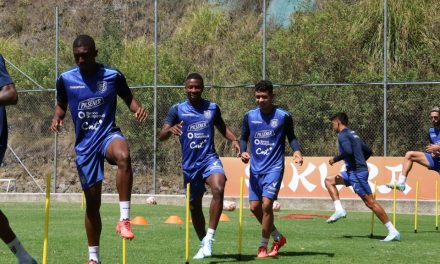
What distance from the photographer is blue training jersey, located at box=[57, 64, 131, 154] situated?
9648 millimetres

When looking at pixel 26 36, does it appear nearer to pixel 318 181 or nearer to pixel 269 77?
pixel 269 77

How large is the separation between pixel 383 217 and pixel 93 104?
278 inches

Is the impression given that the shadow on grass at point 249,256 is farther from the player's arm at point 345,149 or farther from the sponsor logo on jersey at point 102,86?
the player's arm at point 345,149

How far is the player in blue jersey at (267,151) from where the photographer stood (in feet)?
40.3

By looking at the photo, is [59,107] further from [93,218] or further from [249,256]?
[249,256]

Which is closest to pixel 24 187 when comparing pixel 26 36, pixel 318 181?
pixel 318 181

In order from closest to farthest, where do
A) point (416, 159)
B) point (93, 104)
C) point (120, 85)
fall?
point (93, 104), point (120, 85), point (416, 159)

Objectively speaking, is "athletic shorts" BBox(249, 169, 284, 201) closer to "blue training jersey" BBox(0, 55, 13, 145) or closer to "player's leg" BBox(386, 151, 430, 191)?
"blue training jersey" BBox(0, 55, 13, 145)

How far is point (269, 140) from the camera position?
41.0 ft

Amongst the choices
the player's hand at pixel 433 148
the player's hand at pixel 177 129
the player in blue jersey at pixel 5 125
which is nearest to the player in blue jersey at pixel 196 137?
the player's hand at pixel 177 129

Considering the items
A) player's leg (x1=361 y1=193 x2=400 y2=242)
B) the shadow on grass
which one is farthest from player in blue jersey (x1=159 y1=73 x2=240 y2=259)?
player's leg (x1=361 y1=193 x2=400 y2=242)

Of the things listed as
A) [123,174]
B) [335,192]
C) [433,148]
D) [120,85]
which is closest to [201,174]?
[120,85]

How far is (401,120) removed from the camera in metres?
25.3

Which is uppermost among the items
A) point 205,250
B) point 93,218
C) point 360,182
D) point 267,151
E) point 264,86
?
point 264,86
